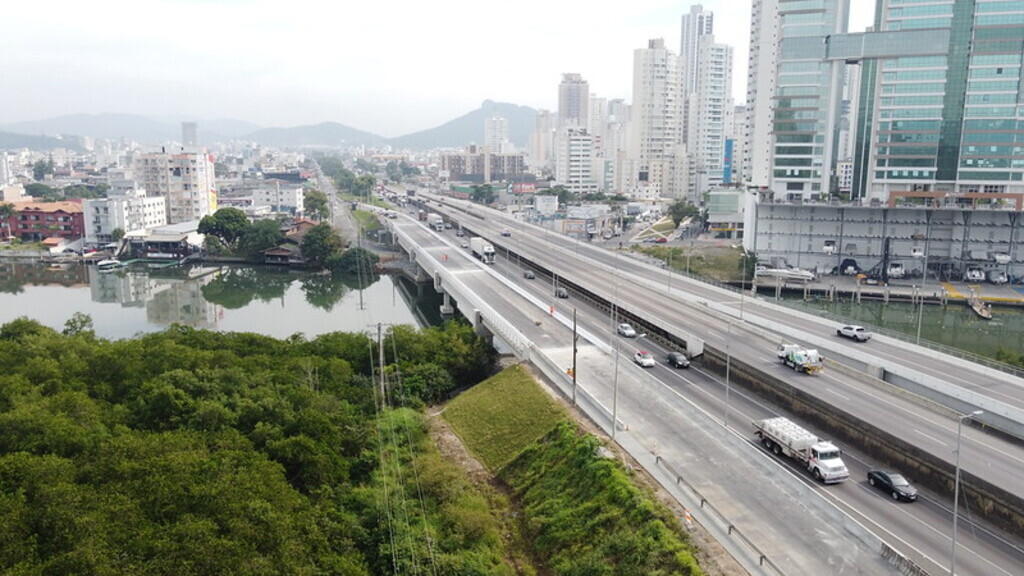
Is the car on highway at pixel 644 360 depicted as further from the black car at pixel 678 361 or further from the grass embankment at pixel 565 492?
the grass embankment at pixel 565 492

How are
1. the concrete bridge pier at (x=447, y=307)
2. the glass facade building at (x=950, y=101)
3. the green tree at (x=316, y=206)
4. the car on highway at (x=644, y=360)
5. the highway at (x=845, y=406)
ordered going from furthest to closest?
the green tree at (x=316, y=206), the glass facade building at (x=950, y=101), the concrete bridge pier at (x=447, y=307), the car on highway at (x=644, y=360), the highway at (x=845, y=406)

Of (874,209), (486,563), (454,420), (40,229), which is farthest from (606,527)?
(40,229)

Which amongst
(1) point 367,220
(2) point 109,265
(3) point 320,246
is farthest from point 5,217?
(1) point 367,220

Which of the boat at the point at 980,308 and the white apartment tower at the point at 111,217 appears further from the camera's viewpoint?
the white apartment tower at the point at 111,217

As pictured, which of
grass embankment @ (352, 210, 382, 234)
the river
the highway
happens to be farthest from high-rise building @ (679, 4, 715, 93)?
the highway

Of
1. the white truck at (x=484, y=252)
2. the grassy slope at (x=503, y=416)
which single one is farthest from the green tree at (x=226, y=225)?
the grassy slope at (x=503, y=416)

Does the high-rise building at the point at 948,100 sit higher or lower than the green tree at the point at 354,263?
higher

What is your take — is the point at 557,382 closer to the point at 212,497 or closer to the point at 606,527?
the point at 606,527
